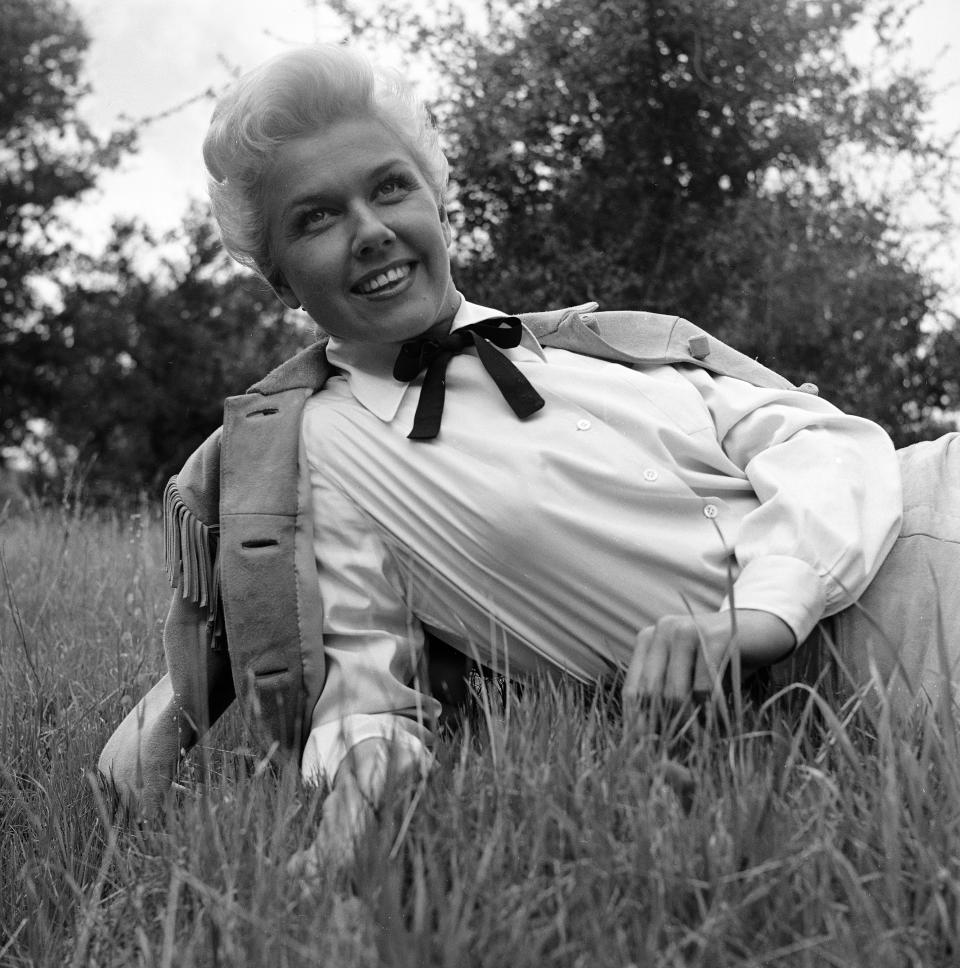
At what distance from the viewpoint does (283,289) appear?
2.66 m

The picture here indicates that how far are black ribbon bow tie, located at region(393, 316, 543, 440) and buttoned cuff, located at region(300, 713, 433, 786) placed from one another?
533mm

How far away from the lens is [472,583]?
89.0 inches

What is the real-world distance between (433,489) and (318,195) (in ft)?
1.99

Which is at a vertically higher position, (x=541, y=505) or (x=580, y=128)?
(x=580, y=128)

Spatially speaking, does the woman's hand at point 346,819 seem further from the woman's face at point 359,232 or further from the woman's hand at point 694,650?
the woman's face at point 359,232

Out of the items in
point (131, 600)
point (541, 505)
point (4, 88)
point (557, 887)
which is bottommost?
point (131, 600)

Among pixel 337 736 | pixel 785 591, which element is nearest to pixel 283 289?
pixel 337 736

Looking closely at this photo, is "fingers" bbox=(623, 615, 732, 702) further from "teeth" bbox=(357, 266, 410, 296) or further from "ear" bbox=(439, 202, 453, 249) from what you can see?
"ear" bbox=(439, 202, 453, 249)

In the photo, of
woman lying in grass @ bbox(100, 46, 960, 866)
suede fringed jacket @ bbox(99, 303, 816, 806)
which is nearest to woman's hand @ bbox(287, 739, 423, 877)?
woman lying in grass @ bbox(100, 46, 960, 866)

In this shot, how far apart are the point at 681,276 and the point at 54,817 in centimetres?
837

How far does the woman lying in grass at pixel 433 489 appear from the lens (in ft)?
7.07

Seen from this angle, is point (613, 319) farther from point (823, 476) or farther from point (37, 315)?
point (37, 315)

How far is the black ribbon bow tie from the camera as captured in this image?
2.32 meters

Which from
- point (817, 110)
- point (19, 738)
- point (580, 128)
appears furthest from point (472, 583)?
point (817, 110)
